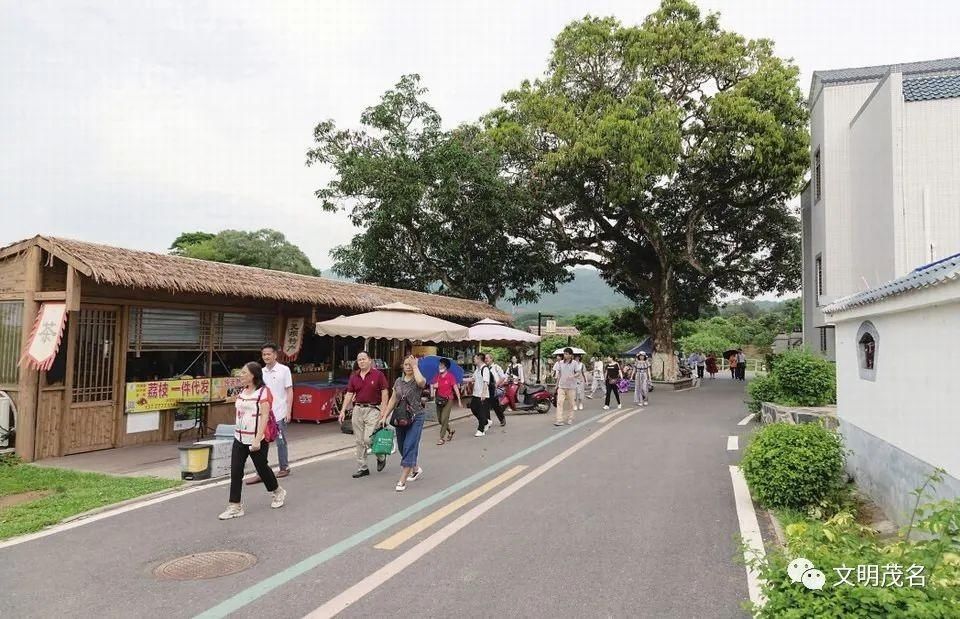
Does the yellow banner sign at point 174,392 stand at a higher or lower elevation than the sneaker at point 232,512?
higher

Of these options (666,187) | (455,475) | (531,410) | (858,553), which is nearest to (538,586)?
(858,553)

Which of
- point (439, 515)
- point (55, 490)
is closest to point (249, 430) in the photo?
point (439, 515)

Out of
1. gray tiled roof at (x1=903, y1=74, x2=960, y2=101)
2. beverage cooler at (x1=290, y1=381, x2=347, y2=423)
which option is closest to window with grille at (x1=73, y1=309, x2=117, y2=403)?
beverage cooler at (x1=290, y1=381, x2=347, y2=423)

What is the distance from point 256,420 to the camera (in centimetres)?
666

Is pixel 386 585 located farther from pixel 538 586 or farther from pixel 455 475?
pixel 455 475

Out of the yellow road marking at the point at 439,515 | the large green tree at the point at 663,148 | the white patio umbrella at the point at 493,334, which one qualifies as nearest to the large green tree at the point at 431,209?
the large green tree at the point at 663,148

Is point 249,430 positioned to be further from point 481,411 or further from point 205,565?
point 481,411

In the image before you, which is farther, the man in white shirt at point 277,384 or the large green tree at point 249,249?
the large green tree at point 249,249

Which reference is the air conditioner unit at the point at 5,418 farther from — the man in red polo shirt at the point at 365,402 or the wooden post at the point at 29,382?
the man in red polo shirt at the point at 365,402

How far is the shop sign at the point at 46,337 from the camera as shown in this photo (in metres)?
9.35

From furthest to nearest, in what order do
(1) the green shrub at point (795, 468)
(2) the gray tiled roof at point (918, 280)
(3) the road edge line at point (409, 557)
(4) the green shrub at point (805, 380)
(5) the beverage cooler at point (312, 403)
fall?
1. (5) the beverage cooler at point (312, 403)
2. (4) the green shrub at point (805, 380)
3. (1) the green shrub at point (795, 468)
4. (2) the gray tiled roof at point (918, 280)
5. (3) the road edge line at point (409, 557)

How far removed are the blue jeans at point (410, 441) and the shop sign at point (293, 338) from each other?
22.8 ft

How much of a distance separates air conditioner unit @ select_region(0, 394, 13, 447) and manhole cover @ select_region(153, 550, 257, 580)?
6.52 meters

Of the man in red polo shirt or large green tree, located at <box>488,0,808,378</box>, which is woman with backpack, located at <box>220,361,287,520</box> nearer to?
the man in red polo shirt
